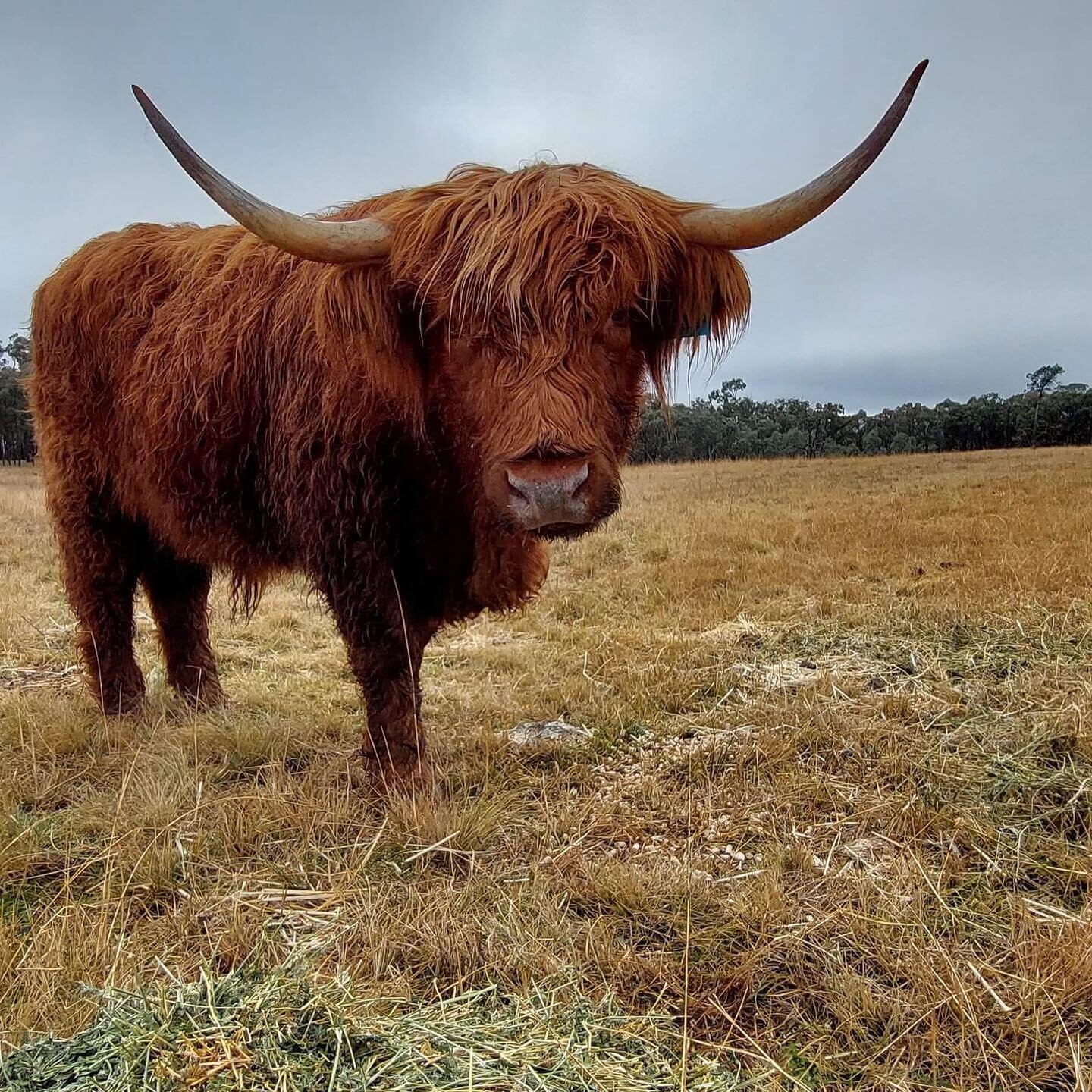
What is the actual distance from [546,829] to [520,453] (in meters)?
1.28

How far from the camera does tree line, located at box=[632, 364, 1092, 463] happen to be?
44.6 metres

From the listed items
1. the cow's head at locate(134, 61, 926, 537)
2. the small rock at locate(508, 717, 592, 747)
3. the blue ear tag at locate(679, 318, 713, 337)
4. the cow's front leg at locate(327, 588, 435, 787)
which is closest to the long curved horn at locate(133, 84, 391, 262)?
the cow's head at locate(134, 61, 926, 537)

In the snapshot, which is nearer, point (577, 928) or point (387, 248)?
point (577, 928)

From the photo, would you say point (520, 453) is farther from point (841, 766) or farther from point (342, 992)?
point (841, 766)

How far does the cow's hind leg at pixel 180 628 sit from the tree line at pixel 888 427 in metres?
36.0

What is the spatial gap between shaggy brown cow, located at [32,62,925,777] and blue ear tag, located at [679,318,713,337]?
0.12 ft

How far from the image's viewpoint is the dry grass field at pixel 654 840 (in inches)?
67.1

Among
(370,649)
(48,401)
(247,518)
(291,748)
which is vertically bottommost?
(291,748)

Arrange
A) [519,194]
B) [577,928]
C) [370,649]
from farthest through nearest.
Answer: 1. [370,649]
2. [519,194]
3. [577,928]

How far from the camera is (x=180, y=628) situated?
13.9ft

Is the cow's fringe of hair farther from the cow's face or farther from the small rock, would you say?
the small rock

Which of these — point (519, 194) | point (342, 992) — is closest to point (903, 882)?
point (342, 992)

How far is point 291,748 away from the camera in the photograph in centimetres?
336

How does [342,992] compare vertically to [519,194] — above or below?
below
